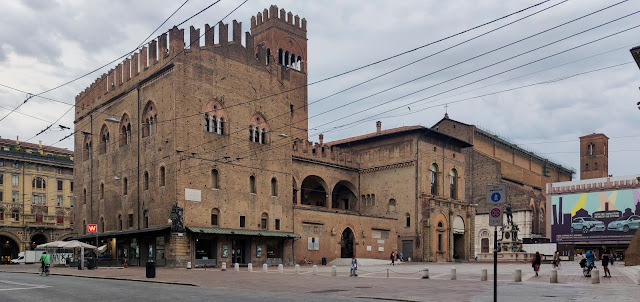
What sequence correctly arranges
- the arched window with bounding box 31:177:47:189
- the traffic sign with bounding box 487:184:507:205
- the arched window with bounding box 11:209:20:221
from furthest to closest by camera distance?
1. the arched window with bounding box 31:177:47:189
2. the arched window with bounding box 11:209:20:221
3. the traffic sign with bounding box 487:184:507:205

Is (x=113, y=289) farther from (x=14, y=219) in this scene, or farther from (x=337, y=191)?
(x=14, y=219)

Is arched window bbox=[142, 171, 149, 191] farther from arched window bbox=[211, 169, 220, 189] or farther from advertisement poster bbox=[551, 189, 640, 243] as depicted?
advertisement poster bbox=[551, 189, 640, 243]

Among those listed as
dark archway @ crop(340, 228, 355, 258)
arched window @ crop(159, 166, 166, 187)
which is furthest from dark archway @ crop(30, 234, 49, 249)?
dark archway @ crop(340, 228, 355, 258)

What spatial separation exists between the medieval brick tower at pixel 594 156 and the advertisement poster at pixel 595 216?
23872 millimetres

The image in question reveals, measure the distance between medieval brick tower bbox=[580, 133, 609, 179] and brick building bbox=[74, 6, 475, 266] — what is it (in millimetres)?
46314

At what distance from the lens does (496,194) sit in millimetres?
13500

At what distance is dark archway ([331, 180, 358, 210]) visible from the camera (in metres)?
59.7

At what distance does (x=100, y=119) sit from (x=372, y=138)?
1006 inches

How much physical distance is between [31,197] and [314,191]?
36.5 meters

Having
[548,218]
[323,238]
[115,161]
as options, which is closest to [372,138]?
[323,238]

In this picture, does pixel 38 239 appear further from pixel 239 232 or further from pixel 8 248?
pixel 239 232

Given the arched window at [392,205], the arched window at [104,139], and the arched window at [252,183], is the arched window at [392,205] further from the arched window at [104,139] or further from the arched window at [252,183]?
the arched window at [104,139]

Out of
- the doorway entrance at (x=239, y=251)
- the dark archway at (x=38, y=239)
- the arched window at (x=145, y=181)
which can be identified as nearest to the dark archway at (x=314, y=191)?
the doorway entrance at (x=239, y=251)

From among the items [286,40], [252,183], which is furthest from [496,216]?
[286,40]
